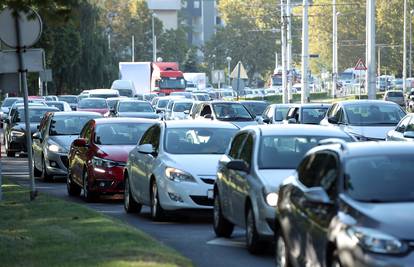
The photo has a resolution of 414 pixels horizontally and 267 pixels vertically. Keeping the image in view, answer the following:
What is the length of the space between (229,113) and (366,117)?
29.3ft

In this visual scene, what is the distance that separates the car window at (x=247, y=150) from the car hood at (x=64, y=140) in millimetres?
11675

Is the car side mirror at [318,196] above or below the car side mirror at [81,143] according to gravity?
above

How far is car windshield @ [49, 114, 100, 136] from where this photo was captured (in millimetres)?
26516

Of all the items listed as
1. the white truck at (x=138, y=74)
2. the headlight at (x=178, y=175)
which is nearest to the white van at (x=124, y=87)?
the white truck at (x=138, y=74)

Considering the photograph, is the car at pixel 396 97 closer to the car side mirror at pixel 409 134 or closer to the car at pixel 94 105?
the car at pixel 94 105

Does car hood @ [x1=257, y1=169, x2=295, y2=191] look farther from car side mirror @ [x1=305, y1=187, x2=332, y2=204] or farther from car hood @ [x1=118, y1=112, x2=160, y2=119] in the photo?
car hood @ [x1=118, y1=112, x2=160, y2=119]

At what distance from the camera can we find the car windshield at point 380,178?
30.1 feet

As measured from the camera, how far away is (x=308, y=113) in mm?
33844

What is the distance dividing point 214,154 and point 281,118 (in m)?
19.8

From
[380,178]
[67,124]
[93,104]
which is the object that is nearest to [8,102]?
[93,104]

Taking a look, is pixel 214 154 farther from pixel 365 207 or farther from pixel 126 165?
pixel 365 207

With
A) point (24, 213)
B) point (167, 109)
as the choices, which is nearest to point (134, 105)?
point (167, 109)

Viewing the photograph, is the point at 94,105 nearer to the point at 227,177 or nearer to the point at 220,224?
the point at 220,224

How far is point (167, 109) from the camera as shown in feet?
164
